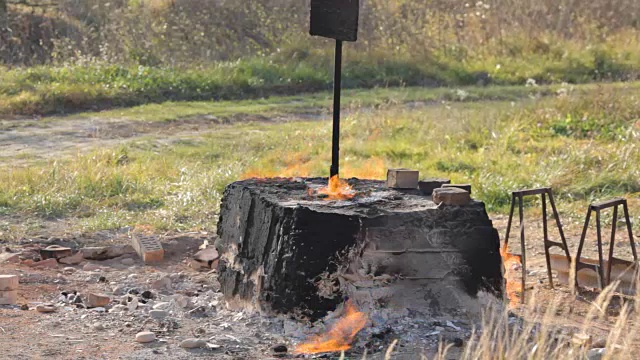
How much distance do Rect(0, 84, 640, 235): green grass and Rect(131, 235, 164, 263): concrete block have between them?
2.40ft

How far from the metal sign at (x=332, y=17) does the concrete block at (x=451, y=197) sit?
109cm

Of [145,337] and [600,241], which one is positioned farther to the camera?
[600,241]

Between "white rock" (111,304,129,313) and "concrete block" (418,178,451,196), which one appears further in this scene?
"concrete block" (418,178,451,196)

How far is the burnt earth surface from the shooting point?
5695 millimetres

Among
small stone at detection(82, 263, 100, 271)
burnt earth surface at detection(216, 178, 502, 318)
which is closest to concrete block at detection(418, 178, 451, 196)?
burnt earth surface at detection(216, 178, 502, 318)

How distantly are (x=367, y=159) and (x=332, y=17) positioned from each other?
182 inches

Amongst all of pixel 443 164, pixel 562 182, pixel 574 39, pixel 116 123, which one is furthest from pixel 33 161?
pixel 574 39

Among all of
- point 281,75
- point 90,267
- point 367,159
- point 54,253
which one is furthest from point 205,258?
point 281,75

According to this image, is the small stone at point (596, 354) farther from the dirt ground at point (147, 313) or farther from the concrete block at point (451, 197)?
the concrete block at point (451, 197)

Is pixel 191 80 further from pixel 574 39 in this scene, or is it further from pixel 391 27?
pixel 574 39

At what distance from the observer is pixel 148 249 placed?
25.2ft

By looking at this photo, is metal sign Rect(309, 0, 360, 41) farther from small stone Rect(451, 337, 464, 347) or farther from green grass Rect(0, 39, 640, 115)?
green grass Rect(0, 39, 640, 115)

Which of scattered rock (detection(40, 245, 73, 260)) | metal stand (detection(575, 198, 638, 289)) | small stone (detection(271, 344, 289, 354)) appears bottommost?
scattered rock (detection(40, 245, 73, 260))

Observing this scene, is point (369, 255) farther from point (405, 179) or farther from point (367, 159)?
point (367, 159)
